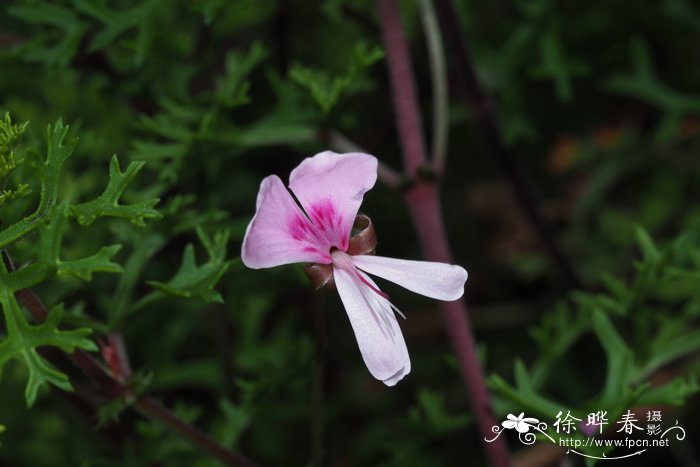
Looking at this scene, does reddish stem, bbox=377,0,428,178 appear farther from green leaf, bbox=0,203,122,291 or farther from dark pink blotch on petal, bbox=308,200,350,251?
green leaf, bbox=0,203,122,291

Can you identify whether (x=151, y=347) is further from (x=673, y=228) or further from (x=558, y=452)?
(x=673, y=228)

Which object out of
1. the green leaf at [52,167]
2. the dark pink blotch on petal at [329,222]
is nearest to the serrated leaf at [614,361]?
the dark pink blotch on petal at [329,222]

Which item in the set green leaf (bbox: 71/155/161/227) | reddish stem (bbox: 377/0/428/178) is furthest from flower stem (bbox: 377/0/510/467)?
green leaf (bbox: 71/155/161/227)

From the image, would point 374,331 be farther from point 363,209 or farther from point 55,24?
point 363,209

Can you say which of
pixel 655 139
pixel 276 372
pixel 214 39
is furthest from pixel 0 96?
pixel 655 139

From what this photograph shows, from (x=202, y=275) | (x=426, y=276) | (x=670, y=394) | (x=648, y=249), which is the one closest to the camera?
(x=426, y=276)

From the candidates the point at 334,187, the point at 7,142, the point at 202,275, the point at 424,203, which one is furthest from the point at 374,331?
the point at 424,203
